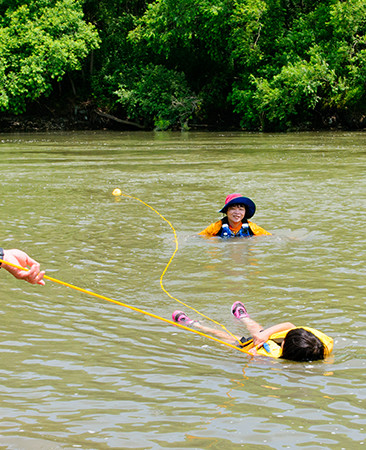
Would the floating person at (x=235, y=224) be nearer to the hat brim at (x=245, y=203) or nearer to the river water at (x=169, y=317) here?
the hat brim at (x=245, y=203)

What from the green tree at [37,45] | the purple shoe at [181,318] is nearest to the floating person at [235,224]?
the purple shoe at [181,318]

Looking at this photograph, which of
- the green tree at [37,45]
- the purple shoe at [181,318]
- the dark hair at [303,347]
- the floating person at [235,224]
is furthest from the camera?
the green tree at [37,45]

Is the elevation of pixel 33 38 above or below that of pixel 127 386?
above

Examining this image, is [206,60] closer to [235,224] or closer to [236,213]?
[235,224]

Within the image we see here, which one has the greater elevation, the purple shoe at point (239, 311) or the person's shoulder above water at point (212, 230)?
the person's shoulder above water at point (212, 230)

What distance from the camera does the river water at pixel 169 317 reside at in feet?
13.5

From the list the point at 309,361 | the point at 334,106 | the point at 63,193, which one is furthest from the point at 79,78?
the point at 309,361

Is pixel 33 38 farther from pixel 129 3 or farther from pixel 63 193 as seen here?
pixel 63 193

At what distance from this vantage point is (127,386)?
4.72 metres

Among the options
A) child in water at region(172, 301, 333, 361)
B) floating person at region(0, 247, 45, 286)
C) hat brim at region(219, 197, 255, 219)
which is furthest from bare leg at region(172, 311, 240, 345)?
hat brim at region(219, 197, 255, 219)

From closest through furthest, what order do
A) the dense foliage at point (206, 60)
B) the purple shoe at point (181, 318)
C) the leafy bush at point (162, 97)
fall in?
1. the purple shoe at point (181, 318)
2. the dense foliage at point (206, 60)
3. the leafy bush at point (162, 97)

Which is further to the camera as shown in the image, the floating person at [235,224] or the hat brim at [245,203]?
the floating person at [235,224]

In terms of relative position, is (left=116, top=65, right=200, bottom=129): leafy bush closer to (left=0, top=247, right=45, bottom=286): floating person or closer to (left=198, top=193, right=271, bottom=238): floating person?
(left=198, top=193, right=271, bottom=238): floating person

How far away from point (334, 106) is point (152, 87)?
32.2ft
